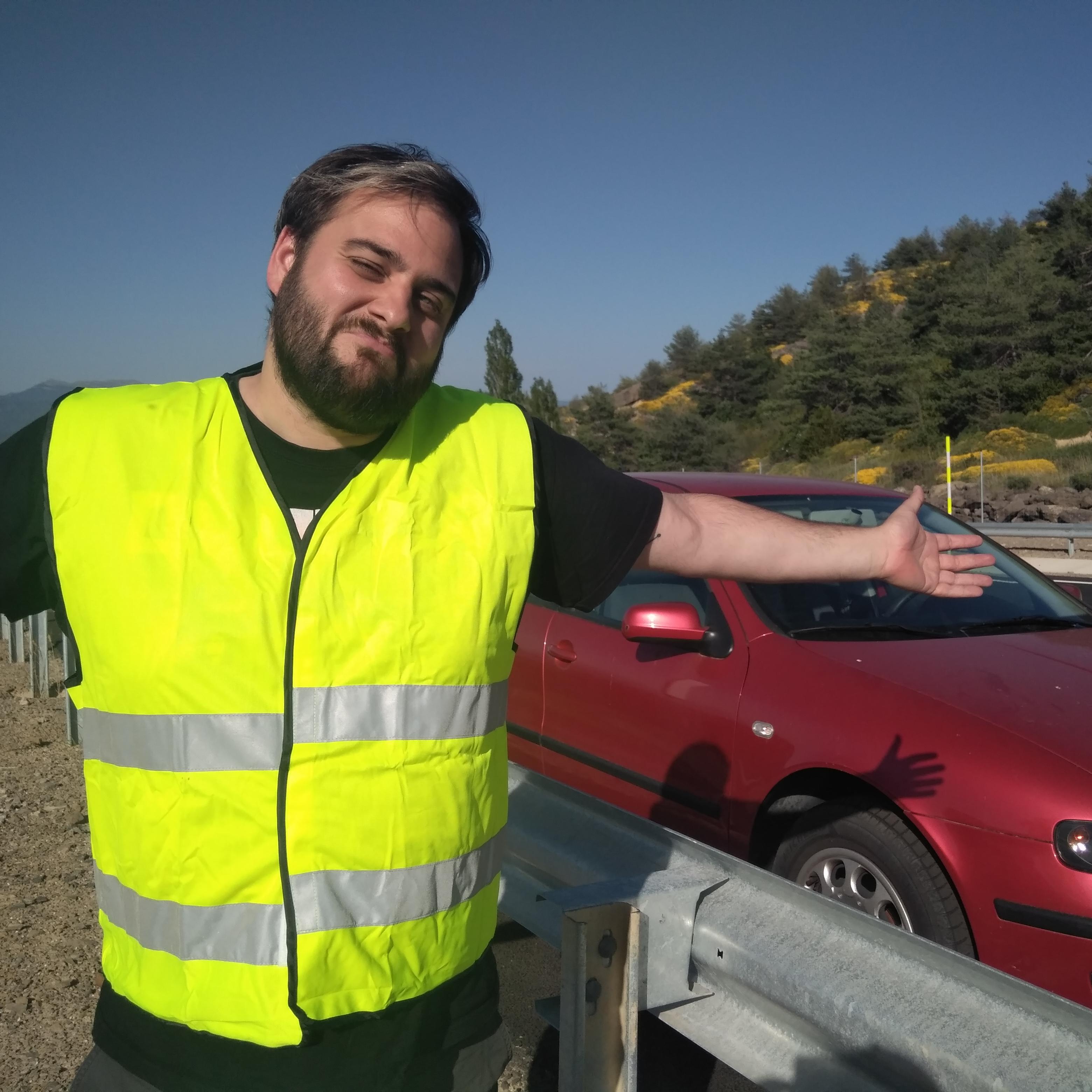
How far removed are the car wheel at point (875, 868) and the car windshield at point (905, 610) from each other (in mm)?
726

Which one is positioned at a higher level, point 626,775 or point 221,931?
point 221,931

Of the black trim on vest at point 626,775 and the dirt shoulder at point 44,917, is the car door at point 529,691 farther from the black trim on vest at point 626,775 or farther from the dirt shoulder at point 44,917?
the dirt shoulder at point 44,917

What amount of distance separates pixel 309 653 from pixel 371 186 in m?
0.79

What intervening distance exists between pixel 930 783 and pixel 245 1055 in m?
2.24

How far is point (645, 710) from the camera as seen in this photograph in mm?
4223

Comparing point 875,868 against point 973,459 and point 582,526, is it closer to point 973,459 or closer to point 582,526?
point 582,526

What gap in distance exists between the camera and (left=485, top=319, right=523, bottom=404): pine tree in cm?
6150

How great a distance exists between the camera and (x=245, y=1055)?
1.61 m

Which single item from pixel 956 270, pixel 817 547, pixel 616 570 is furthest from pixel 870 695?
pixel 956 270

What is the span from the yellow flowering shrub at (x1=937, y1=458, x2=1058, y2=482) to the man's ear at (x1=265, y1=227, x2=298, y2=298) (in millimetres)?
30875

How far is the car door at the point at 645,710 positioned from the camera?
396 cm

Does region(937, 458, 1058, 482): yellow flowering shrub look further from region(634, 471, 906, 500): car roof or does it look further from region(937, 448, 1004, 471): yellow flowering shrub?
region(634, 471, 906, 500): car roof

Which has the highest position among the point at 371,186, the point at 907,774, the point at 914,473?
the point at 371,186

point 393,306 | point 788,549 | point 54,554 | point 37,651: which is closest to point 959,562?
point 788,549
